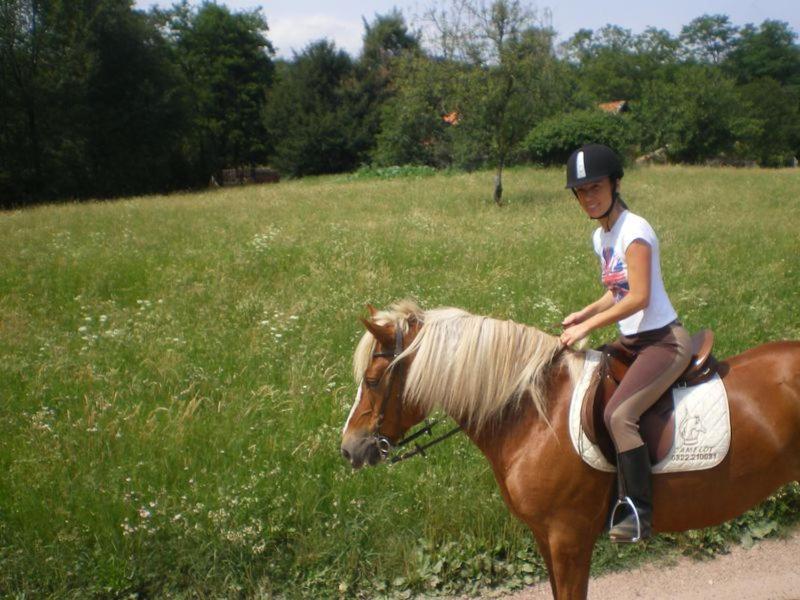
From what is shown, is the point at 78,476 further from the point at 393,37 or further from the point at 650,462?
the point at 393,37

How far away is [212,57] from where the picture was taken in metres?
50.6

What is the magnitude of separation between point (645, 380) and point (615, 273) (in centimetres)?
54

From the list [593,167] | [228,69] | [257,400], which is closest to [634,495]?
[593,167]

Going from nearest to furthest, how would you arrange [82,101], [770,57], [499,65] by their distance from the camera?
[499,65] < [82,101] < [770,57]

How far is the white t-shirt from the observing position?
9.62 feet

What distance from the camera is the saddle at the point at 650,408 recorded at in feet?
9.71

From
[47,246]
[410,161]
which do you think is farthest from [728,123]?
[47,246]

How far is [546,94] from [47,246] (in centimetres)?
1418

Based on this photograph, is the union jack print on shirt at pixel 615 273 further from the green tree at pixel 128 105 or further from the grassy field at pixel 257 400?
the green tree at pixel 128 105

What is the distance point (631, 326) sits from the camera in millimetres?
3072

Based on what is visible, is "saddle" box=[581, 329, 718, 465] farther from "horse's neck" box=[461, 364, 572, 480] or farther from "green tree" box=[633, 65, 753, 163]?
"green tree" box=[633, 65, 753, 163]

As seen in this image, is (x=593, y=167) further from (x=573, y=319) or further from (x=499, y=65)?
(x=499, y=65)

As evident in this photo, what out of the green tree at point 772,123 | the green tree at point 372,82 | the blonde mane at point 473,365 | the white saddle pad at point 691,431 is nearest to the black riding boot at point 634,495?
the white saddle pad at point 691,431

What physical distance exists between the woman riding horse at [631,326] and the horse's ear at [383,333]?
83 cm
